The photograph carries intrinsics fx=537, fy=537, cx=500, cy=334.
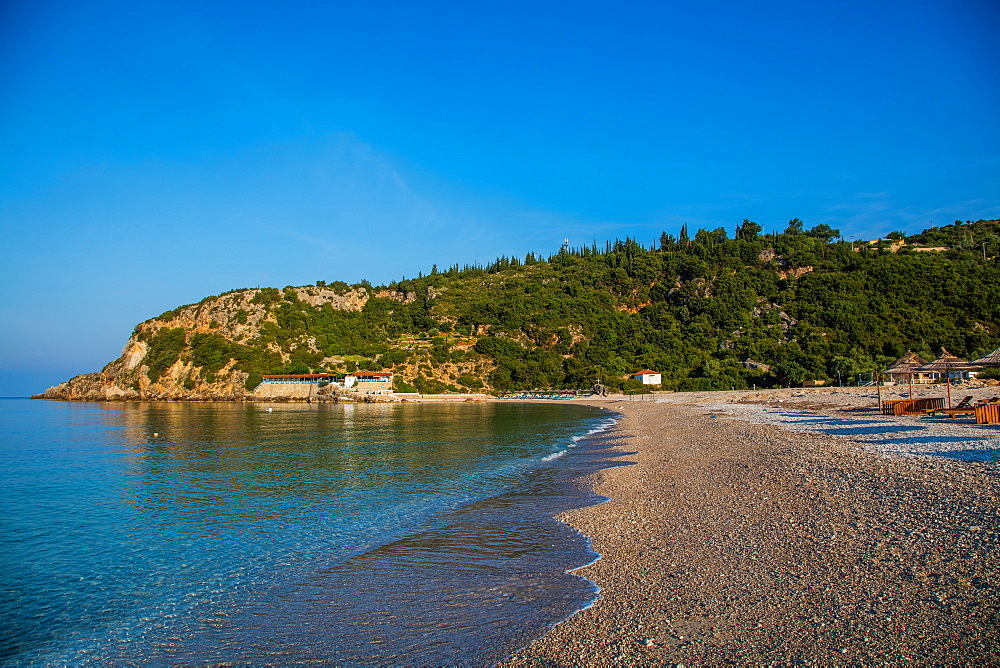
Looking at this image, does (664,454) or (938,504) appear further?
(664,454)

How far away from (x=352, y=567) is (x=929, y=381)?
222ft

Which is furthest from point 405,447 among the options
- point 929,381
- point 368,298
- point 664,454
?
point 368,298

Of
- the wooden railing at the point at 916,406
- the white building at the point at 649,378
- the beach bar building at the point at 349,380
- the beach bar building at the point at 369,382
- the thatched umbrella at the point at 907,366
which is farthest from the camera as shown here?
the beach bar building at the point at 349,380

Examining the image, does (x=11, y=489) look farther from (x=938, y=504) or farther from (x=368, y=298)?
(x=368, y=298)

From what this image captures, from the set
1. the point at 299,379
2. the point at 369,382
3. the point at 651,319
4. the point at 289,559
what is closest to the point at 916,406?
the point at 289,559

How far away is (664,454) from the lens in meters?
20.8

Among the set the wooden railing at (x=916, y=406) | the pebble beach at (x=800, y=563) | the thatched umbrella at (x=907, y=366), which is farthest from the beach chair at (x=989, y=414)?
the thatched umbrella at (x=907, y=366)

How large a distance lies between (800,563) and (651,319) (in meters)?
109

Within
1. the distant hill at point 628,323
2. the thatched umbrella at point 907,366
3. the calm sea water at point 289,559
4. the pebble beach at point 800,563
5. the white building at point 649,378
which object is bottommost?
the calm sea water at point 289,559

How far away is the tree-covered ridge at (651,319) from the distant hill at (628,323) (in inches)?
13.9

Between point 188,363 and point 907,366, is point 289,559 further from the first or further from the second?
point 188,363

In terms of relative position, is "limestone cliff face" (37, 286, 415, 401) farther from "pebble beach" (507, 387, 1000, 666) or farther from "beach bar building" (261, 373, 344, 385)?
"pebble beach" (507, 387, 1000, 666)

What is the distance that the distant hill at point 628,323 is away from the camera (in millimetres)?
80250

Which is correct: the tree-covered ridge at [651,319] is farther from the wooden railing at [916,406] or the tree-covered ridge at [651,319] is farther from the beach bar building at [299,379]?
the wooden railing at [916,406]
